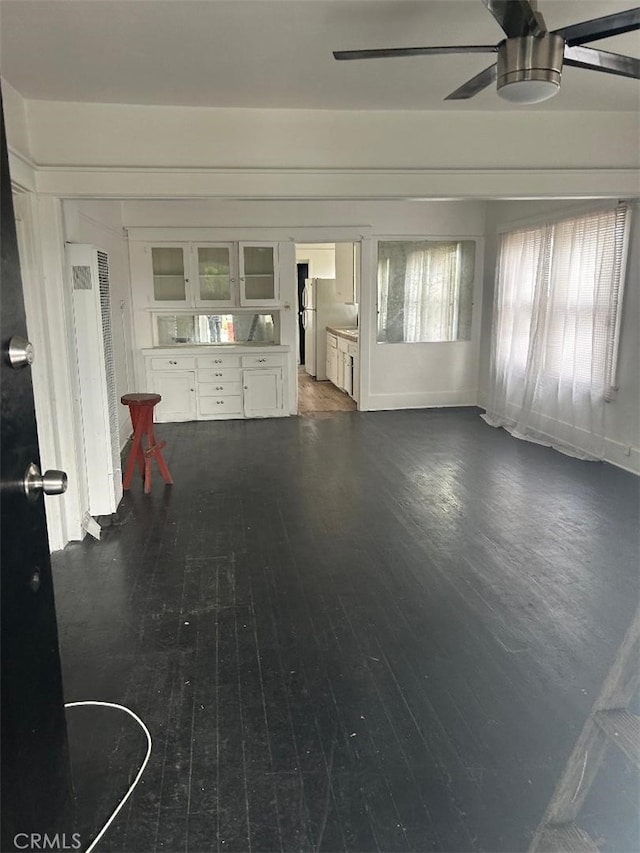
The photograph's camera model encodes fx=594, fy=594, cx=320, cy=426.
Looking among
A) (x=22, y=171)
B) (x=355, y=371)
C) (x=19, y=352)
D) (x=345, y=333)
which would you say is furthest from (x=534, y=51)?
(x=345, y=333)

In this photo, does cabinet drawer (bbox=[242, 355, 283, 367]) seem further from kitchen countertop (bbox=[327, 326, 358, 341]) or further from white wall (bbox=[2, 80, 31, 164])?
white wall (bbox=[2, 80, 31, 164])

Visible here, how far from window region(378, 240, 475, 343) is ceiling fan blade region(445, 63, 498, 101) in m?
4.59

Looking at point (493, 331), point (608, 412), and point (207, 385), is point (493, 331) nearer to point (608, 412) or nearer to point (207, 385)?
point (608, 412)

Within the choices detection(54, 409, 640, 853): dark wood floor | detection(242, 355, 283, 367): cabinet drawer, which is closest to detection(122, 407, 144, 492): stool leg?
detection(54, 409, 640, 853): dark wood floor

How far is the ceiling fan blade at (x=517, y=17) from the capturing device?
173cm

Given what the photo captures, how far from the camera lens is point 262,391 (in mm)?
6805

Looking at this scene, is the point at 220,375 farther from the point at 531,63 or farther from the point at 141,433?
the point at 531,63

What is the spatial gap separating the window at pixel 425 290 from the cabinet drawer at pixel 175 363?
2.24 metres

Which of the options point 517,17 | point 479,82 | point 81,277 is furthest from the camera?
point 81,277

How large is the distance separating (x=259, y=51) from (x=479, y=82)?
3.08 ft

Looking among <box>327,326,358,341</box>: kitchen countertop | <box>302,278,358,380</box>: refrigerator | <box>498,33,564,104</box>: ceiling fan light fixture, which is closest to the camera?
<box>498,33,564,104</box>: ceiling fan light fixture

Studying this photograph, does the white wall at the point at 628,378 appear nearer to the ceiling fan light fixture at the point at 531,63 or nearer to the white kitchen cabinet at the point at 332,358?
the ceiling fan light fixture at the point at 531,63

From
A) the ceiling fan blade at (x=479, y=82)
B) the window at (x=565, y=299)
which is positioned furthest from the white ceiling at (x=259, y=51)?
the window at (x=565, y=299)

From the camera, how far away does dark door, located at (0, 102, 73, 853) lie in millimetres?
1018
